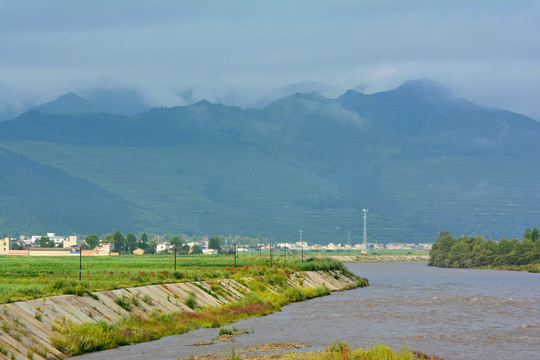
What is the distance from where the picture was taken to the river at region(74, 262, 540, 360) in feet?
158

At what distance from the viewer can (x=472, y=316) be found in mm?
73062

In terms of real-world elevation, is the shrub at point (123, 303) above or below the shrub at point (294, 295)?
above

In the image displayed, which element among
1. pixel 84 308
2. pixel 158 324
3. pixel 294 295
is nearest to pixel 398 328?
pixel 158 324

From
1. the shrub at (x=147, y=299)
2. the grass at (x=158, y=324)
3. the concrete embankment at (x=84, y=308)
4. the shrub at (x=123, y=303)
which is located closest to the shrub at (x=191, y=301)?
the concrete embankment at (x=84, y=308)

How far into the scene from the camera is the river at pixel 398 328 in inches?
1896

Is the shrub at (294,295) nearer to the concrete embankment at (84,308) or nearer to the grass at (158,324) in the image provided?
the grass at (158,324)

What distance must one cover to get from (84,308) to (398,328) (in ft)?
88.4

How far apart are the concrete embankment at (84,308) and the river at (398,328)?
3.04 meters

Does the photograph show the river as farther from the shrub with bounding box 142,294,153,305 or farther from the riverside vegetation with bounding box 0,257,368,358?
the shrub with bounding box 142,294,153,305

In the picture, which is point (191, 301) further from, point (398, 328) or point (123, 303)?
point (398, 328)

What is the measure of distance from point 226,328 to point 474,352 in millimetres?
18665

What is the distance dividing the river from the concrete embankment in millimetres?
3037

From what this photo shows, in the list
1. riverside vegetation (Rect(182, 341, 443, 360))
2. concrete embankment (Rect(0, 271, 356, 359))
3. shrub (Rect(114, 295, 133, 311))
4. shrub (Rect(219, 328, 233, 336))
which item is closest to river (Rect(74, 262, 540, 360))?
shrub (Rect(219, 328, 233, 336))

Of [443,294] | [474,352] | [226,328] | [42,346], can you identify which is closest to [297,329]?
[226,328]
